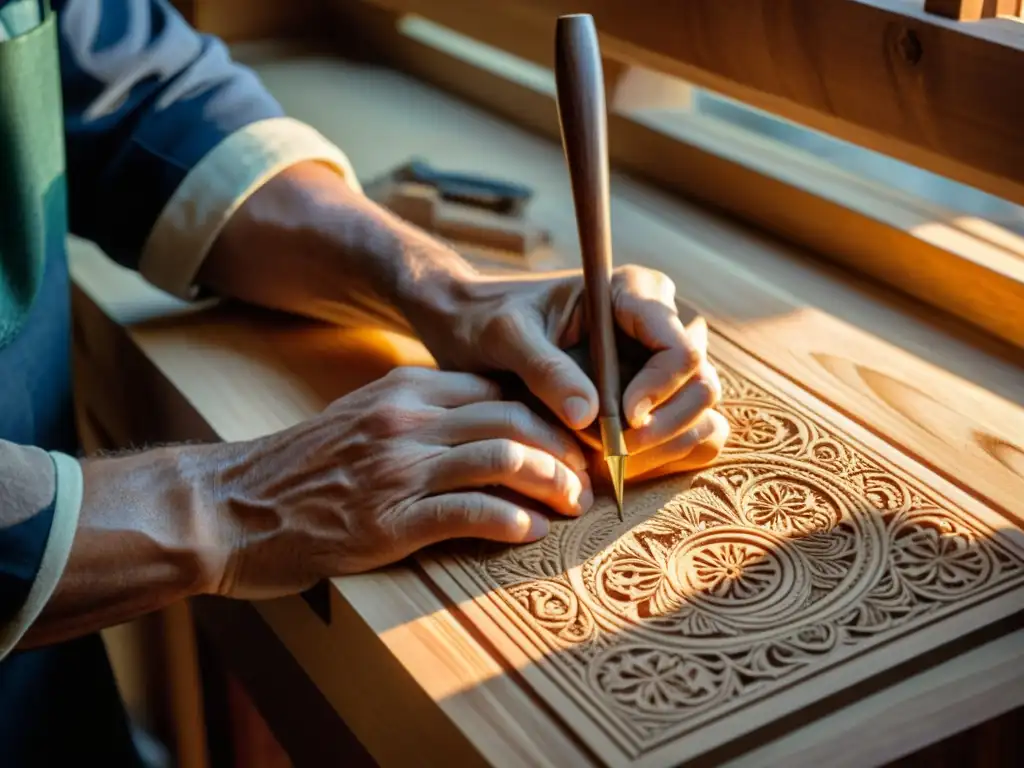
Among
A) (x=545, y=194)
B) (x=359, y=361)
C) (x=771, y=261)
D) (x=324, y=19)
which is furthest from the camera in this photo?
(x=324, y=19)

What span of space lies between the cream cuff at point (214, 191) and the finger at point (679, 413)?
1.41 feet

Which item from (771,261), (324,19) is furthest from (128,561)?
(324,19)

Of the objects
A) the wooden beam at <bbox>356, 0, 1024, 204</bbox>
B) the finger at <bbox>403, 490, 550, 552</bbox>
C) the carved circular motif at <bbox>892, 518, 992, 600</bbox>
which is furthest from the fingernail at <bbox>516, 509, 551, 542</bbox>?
the wooden beam at <bbox>356, 0, 1024, 204</bbox>

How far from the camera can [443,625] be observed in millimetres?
686

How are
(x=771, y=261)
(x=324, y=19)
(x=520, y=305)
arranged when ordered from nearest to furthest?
1. (x=520, y=305)
2. (x=771, y=261)
3. (x=324, y=19)

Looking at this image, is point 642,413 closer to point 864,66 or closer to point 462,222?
point 864,66

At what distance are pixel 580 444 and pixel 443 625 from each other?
0.18 metres

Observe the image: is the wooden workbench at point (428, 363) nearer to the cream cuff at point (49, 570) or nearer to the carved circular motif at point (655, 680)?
the carved circular motif at point (655, 680)

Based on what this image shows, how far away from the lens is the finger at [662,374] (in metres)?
0.77

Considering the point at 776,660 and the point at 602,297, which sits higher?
the point at 602,297

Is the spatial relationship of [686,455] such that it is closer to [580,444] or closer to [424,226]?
[580,444]

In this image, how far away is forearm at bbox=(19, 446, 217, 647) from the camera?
2.35 ft

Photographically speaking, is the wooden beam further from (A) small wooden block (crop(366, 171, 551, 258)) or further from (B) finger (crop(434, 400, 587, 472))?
(B) finger (crop(434, 400, 587, 472))

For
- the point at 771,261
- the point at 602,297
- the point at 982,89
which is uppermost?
the point at 982,89
